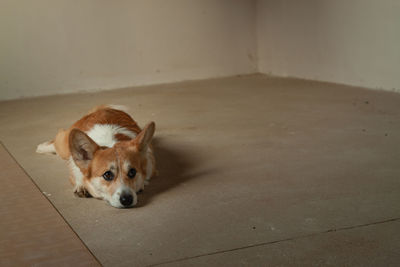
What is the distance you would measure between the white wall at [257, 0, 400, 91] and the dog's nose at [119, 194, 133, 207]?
4420 millimetres

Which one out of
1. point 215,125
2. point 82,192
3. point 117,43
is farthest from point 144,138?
point 117,43

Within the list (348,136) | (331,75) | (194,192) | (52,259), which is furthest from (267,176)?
(331,75)

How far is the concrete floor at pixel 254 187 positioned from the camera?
7.02ft

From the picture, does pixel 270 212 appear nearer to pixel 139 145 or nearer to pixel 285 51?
pixel 139 145

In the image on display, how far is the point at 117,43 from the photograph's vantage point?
7.82 m

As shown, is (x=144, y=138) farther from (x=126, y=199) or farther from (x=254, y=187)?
(x=254, y=187)

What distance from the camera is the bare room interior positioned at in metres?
2.25

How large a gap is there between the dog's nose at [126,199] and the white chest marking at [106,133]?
50 centimetres

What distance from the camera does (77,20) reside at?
7.49m

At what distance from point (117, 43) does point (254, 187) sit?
18.0ft

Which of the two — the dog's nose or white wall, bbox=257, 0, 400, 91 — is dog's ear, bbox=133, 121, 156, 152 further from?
white wall, bbox=257, 0, 400, 91

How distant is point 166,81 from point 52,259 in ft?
20.7

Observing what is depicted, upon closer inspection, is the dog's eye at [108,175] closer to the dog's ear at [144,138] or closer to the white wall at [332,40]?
the dog's ear at [144,138]

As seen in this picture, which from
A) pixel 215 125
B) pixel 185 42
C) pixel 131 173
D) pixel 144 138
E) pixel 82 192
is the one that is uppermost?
pixel 144 138
